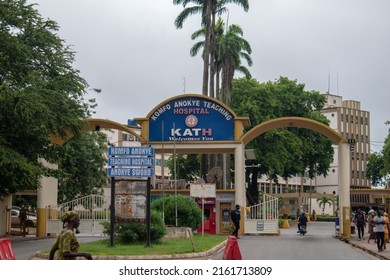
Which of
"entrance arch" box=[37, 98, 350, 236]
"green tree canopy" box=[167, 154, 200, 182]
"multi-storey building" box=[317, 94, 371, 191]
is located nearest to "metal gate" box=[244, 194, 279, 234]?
"entrance arch" box=[37, 98, 350, 236]

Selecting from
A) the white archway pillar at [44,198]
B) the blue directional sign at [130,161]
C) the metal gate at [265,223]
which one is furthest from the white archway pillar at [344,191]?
the blue directional sign at [130,161]

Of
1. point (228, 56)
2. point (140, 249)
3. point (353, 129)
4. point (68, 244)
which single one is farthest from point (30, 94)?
point (353, 129)

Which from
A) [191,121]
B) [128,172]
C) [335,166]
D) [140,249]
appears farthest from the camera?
[335,166]

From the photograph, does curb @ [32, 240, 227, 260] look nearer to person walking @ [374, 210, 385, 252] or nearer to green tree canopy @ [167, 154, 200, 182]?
person walking @ [374, 210, 385, 252]

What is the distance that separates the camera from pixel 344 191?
125 ft

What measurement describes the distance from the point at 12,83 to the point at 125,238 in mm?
10331

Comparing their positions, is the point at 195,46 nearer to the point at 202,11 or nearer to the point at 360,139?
the point at 202,11

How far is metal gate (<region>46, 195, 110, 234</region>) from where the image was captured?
1515 inches

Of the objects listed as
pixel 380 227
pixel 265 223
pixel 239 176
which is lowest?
pixel 265 223

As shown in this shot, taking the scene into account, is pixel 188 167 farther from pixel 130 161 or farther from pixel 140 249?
pixel 140 249

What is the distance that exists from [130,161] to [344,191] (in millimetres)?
16612

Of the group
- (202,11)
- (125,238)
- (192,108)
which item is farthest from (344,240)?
(202,11)

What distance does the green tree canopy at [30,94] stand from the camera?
30.7m

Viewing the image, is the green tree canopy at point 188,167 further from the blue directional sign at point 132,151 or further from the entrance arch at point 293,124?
the blue directional sign at point 132,151
